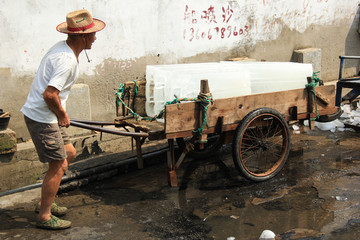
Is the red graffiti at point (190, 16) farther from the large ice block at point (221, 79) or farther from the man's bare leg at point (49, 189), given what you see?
the man's bare leg at point (49, 189)

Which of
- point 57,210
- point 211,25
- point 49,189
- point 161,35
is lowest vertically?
point 57,210

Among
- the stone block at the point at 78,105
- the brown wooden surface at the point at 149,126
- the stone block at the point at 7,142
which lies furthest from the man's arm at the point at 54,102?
the stone block at the point at 78,105

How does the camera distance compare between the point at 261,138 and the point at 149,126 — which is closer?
the point at 149,126

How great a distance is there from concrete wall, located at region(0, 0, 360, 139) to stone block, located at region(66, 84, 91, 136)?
31 centimetres

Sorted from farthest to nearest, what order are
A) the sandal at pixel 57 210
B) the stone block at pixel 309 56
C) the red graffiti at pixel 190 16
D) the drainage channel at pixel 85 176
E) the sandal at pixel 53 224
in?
the stone block at pixel 309 56, the red graffiti at pixel 190 16, the drainage channel at pixel 85 176, the sandal at pixel 57 210, the sandal at pixel 53 224

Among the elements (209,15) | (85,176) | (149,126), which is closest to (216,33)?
(209,15)

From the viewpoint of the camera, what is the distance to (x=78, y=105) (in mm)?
5645

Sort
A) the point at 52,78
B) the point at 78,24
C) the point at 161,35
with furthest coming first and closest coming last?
the point at 161,35 → the point at 78,24 → the point at 52,78

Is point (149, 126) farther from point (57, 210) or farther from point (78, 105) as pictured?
point (78, 105)

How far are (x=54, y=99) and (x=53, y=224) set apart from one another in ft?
3.99

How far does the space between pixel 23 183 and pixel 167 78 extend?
7.63ft

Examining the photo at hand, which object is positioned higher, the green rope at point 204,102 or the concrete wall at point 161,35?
the concrete wall at point 161,35

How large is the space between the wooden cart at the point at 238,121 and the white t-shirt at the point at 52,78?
0.31 meters

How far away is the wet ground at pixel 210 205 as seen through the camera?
3771 mm
